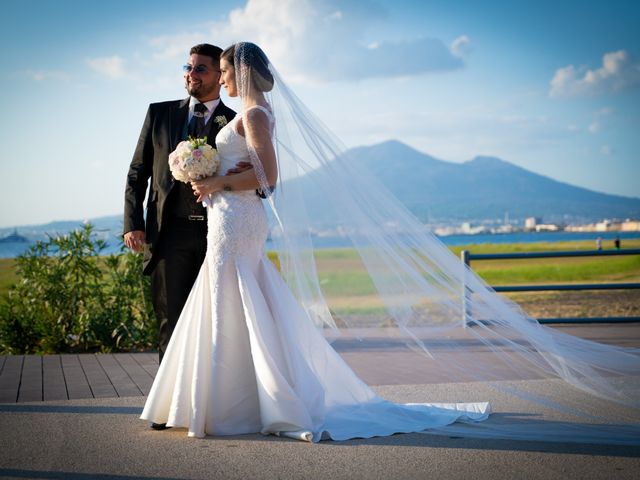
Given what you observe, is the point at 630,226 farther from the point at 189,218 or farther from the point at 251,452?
the point at 251,452

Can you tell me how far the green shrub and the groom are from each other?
13.7 feet

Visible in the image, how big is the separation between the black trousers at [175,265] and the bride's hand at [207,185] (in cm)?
42

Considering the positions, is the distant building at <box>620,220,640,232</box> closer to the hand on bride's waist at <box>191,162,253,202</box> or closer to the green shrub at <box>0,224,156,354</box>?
the green shrub at <box>0,224,156,354</box>

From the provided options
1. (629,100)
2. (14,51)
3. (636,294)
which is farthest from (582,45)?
(14,51)

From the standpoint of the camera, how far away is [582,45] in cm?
10825

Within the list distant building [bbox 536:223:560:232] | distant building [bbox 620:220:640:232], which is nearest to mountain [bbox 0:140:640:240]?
distant building [bbox 536:223:560:232]

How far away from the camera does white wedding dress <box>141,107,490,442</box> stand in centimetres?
459

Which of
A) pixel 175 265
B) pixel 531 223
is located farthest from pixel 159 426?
pixel 531 223

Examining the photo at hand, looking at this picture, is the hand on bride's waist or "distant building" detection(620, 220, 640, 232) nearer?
the hand on bride's waist

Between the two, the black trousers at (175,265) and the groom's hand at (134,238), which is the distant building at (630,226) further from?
the groom's hand at (134,238)

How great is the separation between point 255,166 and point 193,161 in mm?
386

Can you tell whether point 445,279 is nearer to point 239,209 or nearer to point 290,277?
point 290,277

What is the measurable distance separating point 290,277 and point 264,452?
126cm

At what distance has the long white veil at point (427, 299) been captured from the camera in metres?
4.54
